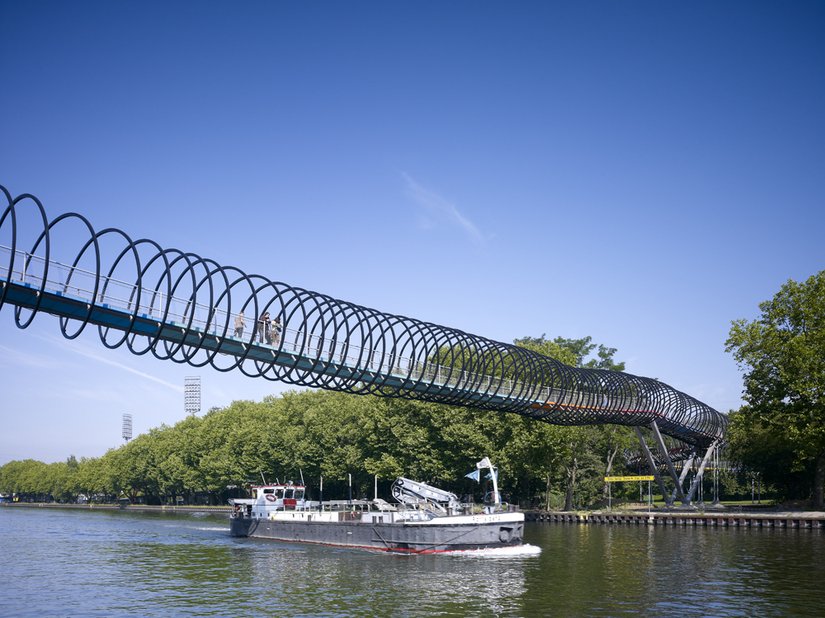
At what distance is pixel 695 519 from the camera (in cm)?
8288

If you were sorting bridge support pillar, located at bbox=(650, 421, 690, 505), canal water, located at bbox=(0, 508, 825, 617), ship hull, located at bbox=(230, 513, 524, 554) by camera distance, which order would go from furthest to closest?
1. bridge support pillar, located at bbox=(650, 421, 690, 505)
2. ship hull, located at bbox=(230, 513, 524, 554)
3. canal water, located at bbox=(0, 508, 825, 617)

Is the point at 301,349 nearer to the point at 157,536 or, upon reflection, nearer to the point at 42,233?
the point at 42,233

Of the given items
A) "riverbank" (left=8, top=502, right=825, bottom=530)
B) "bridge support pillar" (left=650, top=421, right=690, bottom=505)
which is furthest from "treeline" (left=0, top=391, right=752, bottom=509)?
"bridge support pillar" (left=650, top=421, right=690, bottom=505)

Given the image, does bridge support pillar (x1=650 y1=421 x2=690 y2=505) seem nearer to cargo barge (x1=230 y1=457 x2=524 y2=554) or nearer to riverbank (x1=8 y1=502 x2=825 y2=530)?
riverbank (x1=8 y1=502 x2=825 y2=530)

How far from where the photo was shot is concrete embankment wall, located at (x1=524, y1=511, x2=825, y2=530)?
243 ft

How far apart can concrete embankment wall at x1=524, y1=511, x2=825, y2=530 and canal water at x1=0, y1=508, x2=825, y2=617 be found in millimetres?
3135

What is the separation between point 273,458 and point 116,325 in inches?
3674

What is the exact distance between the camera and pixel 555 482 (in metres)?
111

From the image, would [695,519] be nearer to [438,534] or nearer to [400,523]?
[438,534]

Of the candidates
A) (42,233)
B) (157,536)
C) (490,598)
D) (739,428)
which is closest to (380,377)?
(490,598)

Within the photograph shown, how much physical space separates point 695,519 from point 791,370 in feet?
61.4

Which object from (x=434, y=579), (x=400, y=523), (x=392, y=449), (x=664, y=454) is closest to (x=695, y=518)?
(x=664, y=454)

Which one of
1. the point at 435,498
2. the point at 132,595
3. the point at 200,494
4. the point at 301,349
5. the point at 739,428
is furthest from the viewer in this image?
the point at 200,494

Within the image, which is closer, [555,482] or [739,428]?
[739,428]
